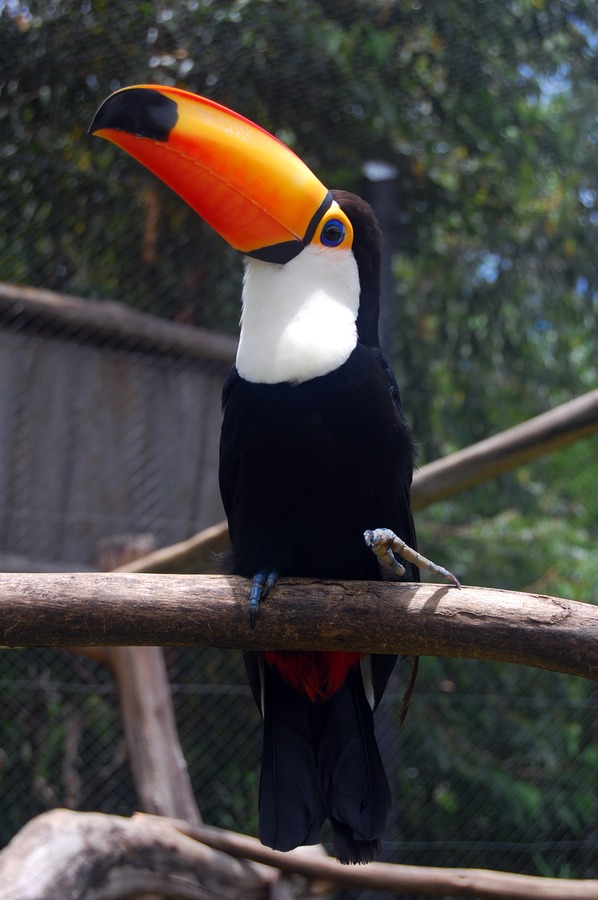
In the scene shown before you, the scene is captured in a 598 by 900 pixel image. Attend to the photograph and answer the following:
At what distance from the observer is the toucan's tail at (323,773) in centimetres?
145

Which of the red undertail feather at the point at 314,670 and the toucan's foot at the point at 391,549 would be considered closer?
the toucan's foot at the point at 391,549

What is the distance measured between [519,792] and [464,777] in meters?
0.19

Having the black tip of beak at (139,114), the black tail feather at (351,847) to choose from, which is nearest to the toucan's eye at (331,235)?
the black tip of beak at (139,114)

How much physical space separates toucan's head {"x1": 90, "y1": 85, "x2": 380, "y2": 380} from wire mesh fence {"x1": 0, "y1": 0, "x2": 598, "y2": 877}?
1.17 m

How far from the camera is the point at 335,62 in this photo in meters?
2.96

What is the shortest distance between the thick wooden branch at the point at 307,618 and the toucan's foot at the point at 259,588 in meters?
0.01

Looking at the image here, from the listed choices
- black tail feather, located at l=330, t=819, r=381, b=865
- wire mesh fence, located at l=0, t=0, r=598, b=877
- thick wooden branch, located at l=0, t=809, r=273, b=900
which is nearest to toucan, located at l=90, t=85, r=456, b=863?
black tail feather, located at l=330, t=819, r=381, b=865

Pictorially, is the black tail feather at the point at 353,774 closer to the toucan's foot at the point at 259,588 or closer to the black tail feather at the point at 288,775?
the black tail feather at the point at 288,775

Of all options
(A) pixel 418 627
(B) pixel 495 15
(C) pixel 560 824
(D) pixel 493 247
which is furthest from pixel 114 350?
(C) pixel 560 824

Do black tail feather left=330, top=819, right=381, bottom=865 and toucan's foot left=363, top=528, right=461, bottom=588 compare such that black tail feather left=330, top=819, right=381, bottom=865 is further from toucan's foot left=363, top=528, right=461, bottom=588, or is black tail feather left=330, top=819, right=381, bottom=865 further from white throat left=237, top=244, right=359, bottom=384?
white throat left=237, top=244, right=359, bottom=384

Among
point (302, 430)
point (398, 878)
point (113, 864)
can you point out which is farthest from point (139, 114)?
point (398, 878)

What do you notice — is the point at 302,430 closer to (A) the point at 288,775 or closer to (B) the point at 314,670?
(B) the point at 314,670

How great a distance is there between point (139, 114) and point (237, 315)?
1.55 meters

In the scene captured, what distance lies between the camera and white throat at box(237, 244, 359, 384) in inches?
60.2
